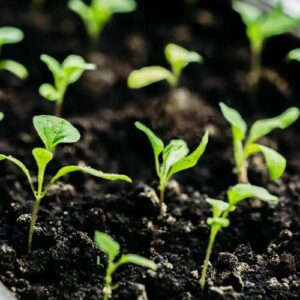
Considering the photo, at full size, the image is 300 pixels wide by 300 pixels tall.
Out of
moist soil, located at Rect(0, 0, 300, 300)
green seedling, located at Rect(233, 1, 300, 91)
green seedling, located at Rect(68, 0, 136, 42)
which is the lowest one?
moist soil, located at Rect(0, 0, 300, 300)

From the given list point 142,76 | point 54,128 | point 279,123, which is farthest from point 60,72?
point 279,123

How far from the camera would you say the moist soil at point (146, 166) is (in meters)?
1.59

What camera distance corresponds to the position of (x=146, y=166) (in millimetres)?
2064

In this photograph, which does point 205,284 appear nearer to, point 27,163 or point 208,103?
point 27,163

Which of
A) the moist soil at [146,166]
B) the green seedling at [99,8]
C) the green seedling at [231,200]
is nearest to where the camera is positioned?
the green seedling at [231,200]

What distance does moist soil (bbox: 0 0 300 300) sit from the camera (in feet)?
5.23

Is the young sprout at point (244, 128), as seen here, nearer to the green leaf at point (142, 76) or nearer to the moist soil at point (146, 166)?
the moist soil at point (146, 166)

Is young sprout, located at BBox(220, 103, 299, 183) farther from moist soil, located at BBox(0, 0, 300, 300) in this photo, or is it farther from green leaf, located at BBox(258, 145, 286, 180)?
moist soil, located at BBox(0, 0, 300, 300)

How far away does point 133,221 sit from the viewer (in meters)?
1.76

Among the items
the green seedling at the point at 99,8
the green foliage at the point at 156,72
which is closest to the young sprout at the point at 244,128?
the green foliage at the point at 156,72

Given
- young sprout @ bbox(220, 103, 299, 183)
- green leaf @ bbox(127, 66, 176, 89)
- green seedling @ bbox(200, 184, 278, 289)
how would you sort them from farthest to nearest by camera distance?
1. green leaf @ bbox(127, 66, 176, 89)
2. young sprout @ bbox(220, 103, 299, 183)
3. green seedling @ bbox(200, 184, 278, 289)

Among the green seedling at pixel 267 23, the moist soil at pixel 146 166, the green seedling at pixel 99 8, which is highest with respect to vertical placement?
the green seedling at pixel 267 23

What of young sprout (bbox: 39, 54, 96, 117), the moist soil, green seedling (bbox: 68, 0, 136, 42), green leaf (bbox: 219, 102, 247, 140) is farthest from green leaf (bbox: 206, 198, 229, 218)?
green seedling (bbox: 68, 0, 136, 42)

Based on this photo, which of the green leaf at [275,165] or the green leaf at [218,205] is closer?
the green leaf at [218,205]
